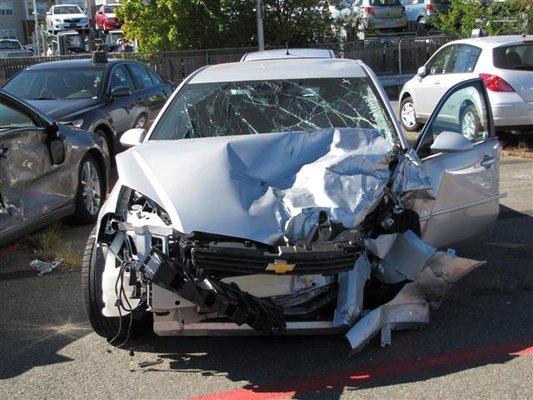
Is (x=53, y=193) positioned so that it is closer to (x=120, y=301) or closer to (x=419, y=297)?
(x=120, y=301)

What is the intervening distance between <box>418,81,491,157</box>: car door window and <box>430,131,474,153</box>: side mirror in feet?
0.71

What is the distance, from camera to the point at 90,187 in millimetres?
7223

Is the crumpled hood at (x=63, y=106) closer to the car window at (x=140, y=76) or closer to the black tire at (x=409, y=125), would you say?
the car window at (x=140, y=76)

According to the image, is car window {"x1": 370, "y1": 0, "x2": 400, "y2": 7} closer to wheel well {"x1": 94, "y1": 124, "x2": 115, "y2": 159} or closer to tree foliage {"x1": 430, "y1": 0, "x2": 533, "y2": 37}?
tree foliage {"x1": 430, "y1": 0, "x2": 533, "y2": 37}

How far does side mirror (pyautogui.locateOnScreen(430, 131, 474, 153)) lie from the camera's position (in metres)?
4.70

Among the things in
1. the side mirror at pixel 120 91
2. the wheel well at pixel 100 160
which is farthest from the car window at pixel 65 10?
the wheel well at pixel 100 160

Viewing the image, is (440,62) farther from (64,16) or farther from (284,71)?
(64,16)

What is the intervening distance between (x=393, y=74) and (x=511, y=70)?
36.3 ft

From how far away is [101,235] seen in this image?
12.5 feet

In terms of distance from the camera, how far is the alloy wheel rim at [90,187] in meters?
7.06

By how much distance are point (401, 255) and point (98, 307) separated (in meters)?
1.85

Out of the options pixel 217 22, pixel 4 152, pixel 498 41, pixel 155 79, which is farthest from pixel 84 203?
pixel 217 22

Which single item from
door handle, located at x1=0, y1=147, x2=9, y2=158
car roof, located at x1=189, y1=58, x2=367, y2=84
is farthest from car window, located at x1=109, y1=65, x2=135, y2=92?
car roof, located at x1=189, y1=58, x2=367, y2=84

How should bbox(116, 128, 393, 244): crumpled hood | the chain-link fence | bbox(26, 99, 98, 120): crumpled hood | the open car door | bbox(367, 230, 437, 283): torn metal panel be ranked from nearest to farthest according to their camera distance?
bbox(116, 128, 393, 244): crumpled hood → bbox(367, 230, 437, 283): torn metal panel → the open car door → bbox(26, 99, 98, 120): crumpled hood → the chain-link fence
